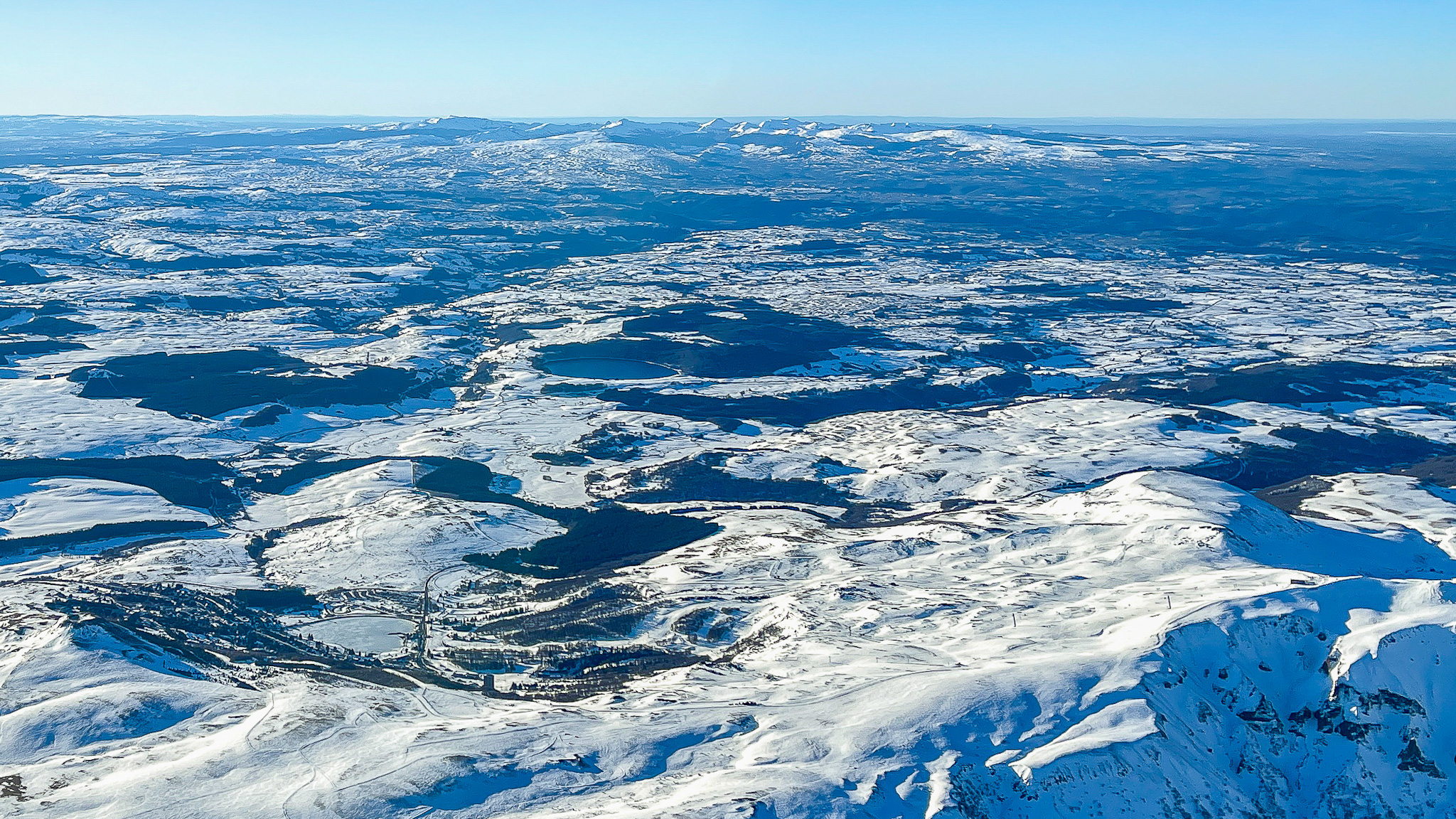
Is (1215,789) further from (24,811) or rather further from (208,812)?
(24,811)

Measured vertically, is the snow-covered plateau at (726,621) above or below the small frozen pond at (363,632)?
above

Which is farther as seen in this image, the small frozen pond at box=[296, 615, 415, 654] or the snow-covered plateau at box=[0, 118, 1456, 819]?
the small frozen pond at box=[296, 615, 415, 654]

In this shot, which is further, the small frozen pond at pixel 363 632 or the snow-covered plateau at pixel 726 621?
the small frozen pond at pixel 363 632

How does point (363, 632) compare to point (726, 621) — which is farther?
point (363, 632)

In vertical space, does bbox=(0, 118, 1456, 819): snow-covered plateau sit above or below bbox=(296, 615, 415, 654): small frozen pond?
above

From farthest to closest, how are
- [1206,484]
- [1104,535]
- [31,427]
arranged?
[31,427] < [1206,484] < [1104,535]

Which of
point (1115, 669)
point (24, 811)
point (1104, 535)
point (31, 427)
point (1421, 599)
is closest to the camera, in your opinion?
point (24, 811)

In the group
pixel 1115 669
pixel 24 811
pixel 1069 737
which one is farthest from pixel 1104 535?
pixel 24 811

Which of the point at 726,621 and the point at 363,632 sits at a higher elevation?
the point at 726,621
